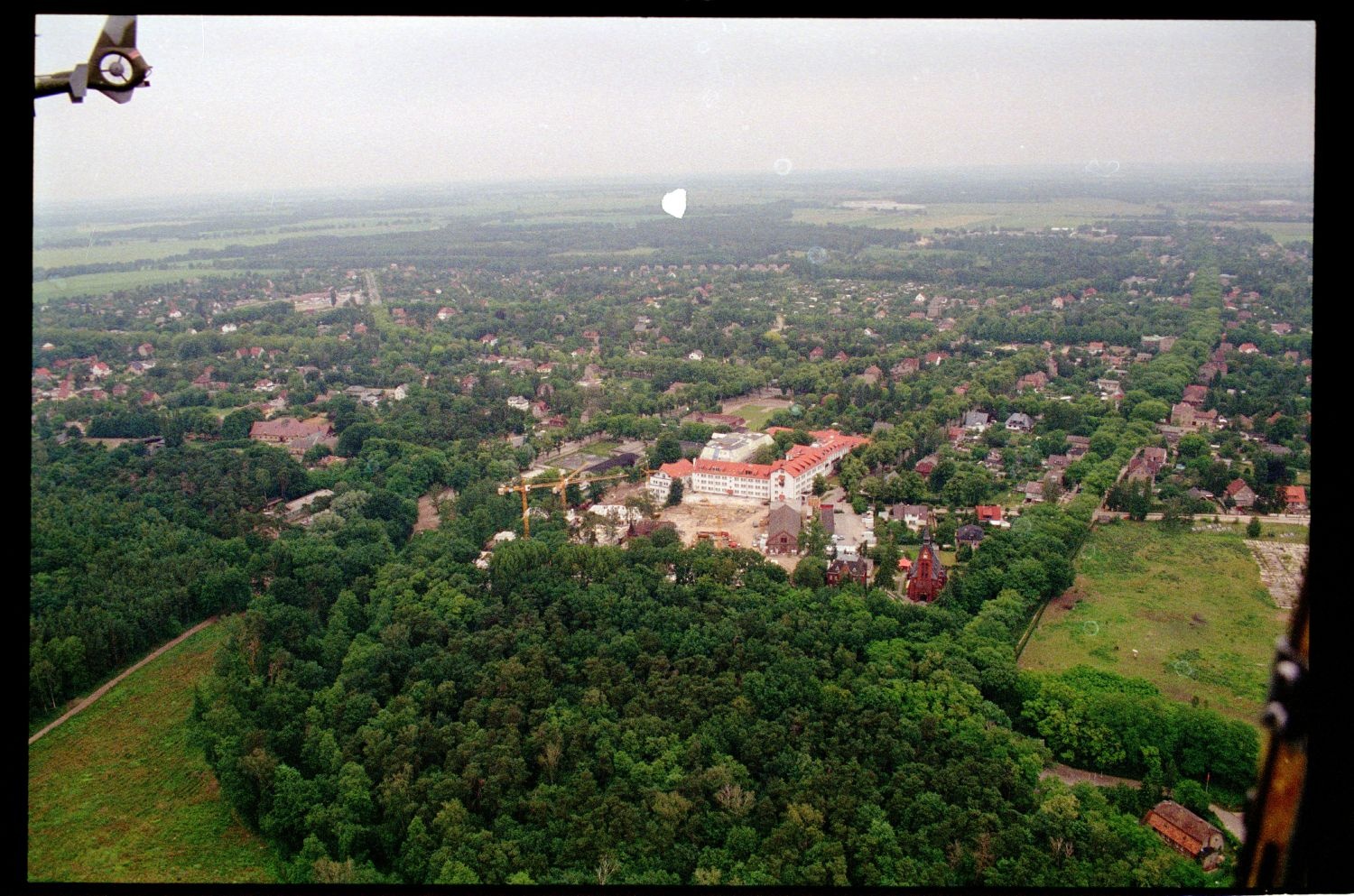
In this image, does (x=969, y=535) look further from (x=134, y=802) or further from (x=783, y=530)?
(x=134, y=802)

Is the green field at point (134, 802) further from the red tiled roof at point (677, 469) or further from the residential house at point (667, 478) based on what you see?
the red tiled roof at point (677, 469)

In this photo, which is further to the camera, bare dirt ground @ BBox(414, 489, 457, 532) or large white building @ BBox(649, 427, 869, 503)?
large white building @ BBox(649, 427, 869, 503)

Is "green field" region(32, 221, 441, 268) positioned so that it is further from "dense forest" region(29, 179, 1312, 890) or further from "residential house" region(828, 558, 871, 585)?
"residential house" region(828, 558, 871, 585)

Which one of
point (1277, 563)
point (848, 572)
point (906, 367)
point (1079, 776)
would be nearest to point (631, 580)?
point (848, 572)

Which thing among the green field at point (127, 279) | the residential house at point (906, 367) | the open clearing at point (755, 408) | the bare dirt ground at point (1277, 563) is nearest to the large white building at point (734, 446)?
the open clearing at point (755, 408)

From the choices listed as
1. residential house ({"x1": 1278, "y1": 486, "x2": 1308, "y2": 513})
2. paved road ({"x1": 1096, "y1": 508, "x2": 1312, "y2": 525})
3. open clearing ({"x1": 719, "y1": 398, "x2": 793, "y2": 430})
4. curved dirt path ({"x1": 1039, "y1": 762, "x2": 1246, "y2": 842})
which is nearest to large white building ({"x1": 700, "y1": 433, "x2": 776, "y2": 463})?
A: open clearing ({"x1": 719, "y1": 398, "x2": 793, "y2": 430})

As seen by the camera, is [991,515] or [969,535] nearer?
[969,535]

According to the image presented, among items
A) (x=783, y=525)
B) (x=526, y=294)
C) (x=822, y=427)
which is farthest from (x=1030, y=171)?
(x=783, y=525)
